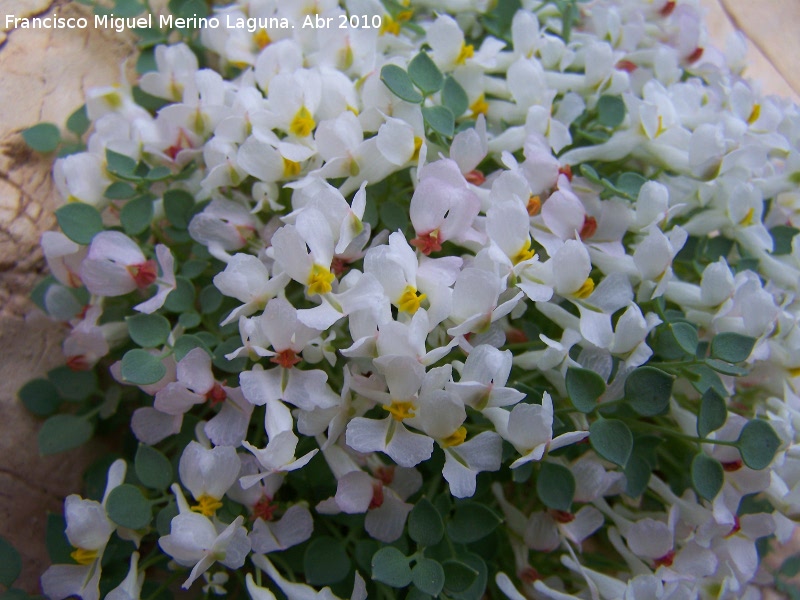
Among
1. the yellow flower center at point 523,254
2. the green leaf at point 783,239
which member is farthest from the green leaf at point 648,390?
the green leaf at point 783,239

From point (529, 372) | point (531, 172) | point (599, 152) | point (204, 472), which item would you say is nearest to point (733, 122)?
point (599, 152)

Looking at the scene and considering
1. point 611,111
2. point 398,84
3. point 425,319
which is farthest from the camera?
point 611,111

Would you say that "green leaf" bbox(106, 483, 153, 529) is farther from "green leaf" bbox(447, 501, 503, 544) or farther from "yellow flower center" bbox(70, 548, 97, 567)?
"green leaf" bbox(447, 501, 503, 544)

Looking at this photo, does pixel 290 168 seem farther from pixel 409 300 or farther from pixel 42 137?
pixel 42 137

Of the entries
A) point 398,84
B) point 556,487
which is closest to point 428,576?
point 556,487

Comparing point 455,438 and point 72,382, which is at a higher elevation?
point 455,438

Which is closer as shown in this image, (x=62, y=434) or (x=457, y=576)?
(x=457, y=576)

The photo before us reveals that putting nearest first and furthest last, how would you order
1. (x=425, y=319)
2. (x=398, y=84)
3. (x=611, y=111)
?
(x=425, y=319) < (x=398, y=84) < (x=611, y=111)

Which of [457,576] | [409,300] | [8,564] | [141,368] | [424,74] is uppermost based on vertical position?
[424,74]
